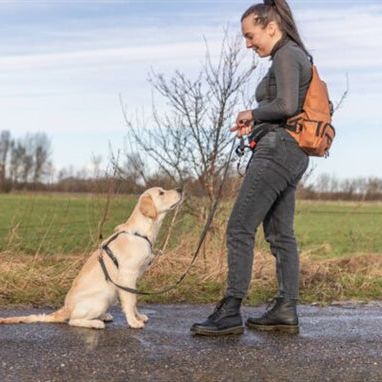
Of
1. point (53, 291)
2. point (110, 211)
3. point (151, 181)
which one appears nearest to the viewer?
point (53, 291)

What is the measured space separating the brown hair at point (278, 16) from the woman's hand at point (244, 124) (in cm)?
64

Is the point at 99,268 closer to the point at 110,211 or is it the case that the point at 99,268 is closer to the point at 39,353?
the point at 39,353

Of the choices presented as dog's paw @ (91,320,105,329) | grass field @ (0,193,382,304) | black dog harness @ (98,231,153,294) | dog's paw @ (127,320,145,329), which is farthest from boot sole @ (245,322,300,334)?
grass field @ (0,193,382,304)

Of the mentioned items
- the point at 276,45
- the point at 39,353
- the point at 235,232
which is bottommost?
the point at 39,353

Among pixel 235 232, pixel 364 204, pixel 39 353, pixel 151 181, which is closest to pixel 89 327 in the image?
pixel 39 353

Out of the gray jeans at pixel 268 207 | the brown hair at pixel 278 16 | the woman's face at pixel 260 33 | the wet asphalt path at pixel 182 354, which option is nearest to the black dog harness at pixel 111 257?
the wet asphalt path at pixel 182 354

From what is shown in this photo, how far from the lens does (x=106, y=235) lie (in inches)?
399

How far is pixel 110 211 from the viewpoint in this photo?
952 centimetres

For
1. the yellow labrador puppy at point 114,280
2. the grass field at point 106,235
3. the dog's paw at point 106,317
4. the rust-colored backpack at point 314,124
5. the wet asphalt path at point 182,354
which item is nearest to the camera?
the wet asphalt path at point 182,354

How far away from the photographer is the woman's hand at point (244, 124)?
5.02m

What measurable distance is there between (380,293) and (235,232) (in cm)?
342

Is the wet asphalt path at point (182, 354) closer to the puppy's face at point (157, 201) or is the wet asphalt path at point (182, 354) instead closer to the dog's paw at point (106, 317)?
the dog's paw at point (106, 317)

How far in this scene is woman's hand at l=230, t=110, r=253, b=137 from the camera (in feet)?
16.5

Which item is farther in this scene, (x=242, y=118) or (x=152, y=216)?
(x=152, y=216)
